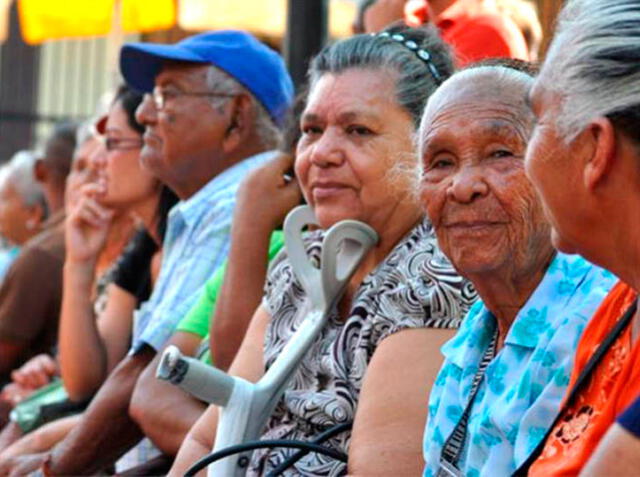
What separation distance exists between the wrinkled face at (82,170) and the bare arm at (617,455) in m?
4.59

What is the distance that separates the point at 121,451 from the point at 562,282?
93.9 inches

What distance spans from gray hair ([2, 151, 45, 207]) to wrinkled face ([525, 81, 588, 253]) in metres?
6.31

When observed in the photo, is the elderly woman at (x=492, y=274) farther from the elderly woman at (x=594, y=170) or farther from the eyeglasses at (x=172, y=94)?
the eyeglasses at (x=172, y=94)

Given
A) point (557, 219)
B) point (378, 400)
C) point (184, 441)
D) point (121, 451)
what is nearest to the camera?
point (557, 219)

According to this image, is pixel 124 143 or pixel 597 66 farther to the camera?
pixel 124 143

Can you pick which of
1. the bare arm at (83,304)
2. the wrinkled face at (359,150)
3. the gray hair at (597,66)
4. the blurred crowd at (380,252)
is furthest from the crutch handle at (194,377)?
the bare arm at (83,304)

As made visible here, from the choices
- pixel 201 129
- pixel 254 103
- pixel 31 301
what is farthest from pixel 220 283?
pixel 31 301

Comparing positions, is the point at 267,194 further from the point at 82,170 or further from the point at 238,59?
the point at 82,170

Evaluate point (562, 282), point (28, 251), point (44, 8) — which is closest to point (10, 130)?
point (44, 8)

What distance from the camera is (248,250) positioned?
4.52 metres

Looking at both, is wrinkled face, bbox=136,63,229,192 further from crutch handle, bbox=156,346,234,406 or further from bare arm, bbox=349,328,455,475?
bare arm, bbox=349,328,455,475

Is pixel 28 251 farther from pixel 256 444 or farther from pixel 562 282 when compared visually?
pixel 562 282

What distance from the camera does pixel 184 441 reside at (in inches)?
160

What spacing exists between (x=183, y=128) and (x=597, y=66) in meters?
3.06
